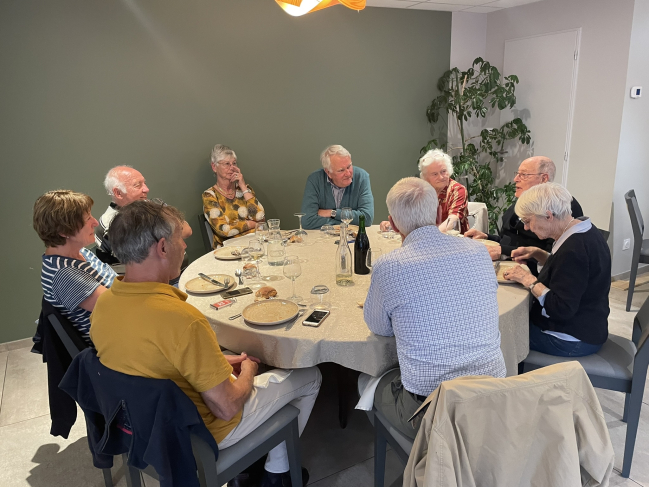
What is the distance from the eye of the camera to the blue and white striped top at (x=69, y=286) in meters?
1.86

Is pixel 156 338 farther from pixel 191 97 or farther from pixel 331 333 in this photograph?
pixel 191 97

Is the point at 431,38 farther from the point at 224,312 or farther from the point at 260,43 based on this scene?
the point at 224,312

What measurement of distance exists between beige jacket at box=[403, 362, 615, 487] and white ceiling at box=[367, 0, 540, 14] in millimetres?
3982

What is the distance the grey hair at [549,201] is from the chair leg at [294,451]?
4.60ft

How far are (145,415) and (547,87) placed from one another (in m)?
4.73

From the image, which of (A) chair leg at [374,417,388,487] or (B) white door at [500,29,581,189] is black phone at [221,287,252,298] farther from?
(B) white door at [500,29,581,189]

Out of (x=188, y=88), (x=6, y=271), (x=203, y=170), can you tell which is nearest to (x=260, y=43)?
(x=188, y=88)

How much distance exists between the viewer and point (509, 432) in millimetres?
1165

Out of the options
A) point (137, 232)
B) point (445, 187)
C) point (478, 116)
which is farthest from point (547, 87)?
point (137, 232)

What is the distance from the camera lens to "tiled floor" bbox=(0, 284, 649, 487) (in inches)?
84.4

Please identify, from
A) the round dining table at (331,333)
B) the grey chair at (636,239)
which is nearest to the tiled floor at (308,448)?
the round dining table at (331,333)

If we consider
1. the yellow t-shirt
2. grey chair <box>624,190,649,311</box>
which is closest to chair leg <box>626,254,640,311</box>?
grey chair <box>624,190,649,311</box>

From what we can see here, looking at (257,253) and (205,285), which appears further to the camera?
(257,253)

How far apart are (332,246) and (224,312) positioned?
106 centimetres
